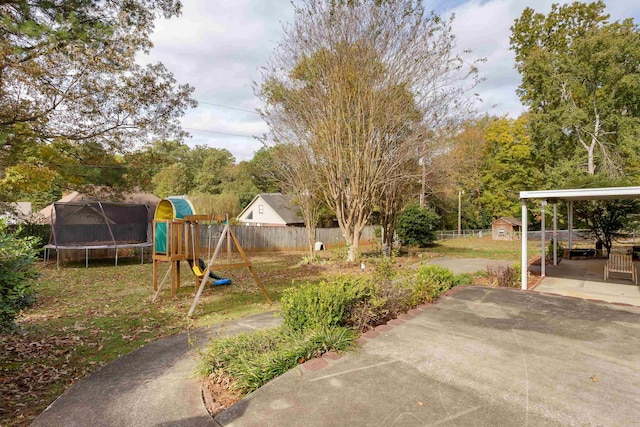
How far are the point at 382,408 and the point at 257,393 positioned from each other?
1.14 m

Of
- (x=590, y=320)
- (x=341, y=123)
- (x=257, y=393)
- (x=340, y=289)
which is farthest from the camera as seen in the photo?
(x=341, y=123)

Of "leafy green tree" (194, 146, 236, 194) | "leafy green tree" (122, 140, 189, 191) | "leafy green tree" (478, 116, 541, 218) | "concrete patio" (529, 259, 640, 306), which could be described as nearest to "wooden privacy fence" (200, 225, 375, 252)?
"leafy green tree" (122, 140, 189, 191)

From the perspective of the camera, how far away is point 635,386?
10.6ft

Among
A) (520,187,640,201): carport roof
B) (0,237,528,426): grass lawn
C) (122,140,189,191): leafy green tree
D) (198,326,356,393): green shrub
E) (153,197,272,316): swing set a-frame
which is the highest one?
(122,140,189,191): leafy green tree

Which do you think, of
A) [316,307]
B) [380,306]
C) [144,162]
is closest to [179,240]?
[316,307]

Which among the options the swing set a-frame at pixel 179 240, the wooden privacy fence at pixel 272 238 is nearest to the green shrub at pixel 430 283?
the swing set a-frame at pixel 179 240

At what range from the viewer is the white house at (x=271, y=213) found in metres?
29.1

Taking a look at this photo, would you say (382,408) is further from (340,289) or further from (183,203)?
(183,203)

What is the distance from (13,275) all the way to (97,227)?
43.1 ft

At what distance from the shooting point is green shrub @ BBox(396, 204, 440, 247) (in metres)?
20.1

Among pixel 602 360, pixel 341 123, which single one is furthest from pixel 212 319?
pixel 341 123

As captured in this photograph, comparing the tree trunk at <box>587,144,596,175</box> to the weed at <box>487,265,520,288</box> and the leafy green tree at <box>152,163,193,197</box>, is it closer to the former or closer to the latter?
the weed at <box>487,265,520,288</box>

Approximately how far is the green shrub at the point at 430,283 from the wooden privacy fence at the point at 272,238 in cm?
1386

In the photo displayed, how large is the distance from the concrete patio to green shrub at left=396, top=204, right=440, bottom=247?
28.5ft
